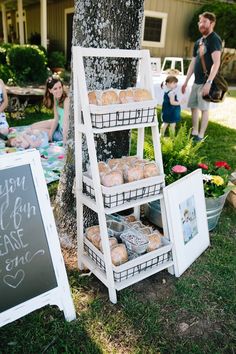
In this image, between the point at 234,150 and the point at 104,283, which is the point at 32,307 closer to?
the point at 104,283

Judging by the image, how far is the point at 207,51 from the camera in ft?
15.4

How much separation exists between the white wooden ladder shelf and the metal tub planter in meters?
0.55

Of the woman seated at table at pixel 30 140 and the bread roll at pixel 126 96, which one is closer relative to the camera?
the bread roll at pixel 126 96

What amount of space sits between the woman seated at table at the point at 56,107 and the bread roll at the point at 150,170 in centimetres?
206

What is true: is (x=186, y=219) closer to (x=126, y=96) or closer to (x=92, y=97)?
(x=126, y=96)

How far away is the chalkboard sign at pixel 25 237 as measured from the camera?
5.13 feet

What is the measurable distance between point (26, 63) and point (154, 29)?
5.78 m

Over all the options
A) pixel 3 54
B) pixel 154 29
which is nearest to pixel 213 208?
pixel 3 54

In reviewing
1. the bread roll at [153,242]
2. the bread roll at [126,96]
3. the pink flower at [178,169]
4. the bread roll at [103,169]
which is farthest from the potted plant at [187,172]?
the bread roll at [126,96]

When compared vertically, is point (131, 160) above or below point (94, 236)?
above

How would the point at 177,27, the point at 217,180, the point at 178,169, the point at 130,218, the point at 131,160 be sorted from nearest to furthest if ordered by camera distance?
1. the point at 131,160
2. the point at 130,218
3. the point at 178,169
4. the point at 217,180
5. the point at 177,27

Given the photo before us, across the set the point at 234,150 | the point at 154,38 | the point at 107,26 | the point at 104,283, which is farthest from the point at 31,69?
the point at 104,283

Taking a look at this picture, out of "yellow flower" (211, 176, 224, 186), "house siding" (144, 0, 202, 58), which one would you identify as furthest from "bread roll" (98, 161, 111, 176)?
"house siding" (144, 0, 202, 58)

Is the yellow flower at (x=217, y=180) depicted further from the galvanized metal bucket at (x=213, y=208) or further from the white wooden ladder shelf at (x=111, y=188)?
the white wooden ladder shelf at (x=111, y=188)
